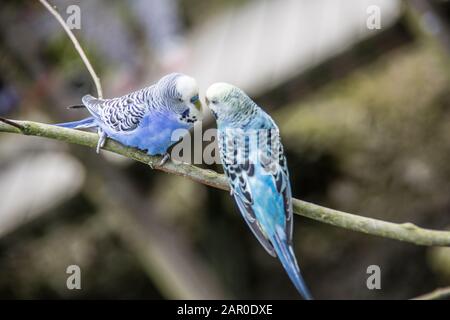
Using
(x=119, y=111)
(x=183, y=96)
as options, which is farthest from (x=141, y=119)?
(x=183, y=96)

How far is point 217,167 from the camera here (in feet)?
4.73

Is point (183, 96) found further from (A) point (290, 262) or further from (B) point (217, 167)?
(B) point (217, 167)

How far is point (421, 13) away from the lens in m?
1.85

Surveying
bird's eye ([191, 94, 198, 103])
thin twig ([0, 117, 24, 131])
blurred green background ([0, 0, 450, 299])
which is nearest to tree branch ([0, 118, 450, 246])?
thin twig ([0, 117, 24, 131])

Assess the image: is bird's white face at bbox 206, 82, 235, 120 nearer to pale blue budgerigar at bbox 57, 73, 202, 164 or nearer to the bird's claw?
pale blue budgerigar at bbox 57, 73, 202, 164

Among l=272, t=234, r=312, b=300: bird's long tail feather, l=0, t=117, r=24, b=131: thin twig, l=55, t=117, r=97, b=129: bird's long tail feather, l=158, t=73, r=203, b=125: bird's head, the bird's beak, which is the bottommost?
l=272, t=234, r=312, b=300: bird's long tail feather

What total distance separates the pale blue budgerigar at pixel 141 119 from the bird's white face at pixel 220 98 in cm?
3

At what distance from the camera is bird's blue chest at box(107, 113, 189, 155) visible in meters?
0.95

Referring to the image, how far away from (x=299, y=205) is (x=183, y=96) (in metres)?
0.24

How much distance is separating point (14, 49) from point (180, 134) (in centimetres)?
103
